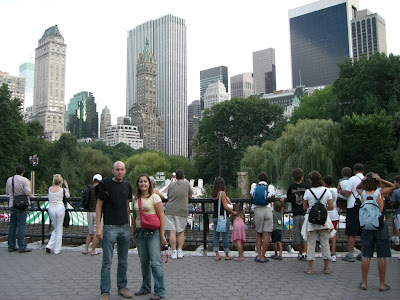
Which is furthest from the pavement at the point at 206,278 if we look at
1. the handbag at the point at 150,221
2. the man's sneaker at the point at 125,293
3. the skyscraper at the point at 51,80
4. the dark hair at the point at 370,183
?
the skyscraper at the point at 51,80

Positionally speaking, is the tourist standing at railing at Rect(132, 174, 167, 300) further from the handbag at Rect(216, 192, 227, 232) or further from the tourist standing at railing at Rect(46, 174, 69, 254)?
the tourist standing at railing at Rect(46, 174, 69, 254)

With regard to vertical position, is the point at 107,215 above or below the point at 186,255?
above

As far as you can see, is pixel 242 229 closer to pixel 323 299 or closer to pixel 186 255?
pixel 186 255

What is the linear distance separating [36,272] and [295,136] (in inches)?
1263

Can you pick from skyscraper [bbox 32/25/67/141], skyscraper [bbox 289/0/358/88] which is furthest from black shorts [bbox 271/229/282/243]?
skyscraper [bbox 32/25/67/141]

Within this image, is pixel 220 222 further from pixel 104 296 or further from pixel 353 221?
pixel 104 296

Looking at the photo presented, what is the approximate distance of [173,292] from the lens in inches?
246

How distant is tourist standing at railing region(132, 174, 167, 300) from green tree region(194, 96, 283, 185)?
47.4m

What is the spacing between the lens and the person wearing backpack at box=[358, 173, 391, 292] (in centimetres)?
640

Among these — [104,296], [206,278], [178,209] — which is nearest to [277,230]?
[178,209]

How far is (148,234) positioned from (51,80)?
19864 centimetres

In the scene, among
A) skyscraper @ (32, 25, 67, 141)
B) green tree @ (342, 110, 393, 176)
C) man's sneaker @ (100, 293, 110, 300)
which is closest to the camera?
man's sneaker @ (100, 293, 110, 300)

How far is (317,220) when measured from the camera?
743 cm

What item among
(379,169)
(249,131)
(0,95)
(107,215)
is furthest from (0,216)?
(249,131)
